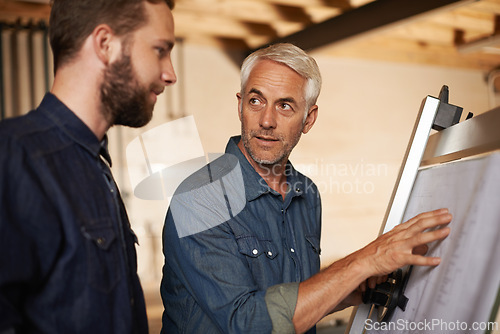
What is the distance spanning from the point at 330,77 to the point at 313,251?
108 inches

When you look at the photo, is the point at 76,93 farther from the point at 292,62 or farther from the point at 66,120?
the point at 292,62

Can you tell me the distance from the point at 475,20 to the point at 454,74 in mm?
405

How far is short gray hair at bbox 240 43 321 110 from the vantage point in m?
1.39

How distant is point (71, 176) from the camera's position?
0.79m

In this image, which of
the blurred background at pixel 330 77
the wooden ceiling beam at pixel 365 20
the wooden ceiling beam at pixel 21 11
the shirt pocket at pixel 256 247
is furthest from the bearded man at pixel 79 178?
the wooden ceiling beam at pixel 21 11

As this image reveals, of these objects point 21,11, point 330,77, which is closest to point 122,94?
point 21,11

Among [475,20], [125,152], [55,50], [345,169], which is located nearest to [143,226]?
[125,152]

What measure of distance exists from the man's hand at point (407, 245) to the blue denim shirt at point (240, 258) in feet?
0.58

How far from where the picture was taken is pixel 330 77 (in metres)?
3.92

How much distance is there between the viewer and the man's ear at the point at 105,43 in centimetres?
81

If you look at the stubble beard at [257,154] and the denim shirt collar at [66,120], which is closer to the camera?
the denim shirt collar at [66,120]

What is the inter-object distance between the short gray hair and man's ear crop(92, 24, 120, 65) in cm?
64

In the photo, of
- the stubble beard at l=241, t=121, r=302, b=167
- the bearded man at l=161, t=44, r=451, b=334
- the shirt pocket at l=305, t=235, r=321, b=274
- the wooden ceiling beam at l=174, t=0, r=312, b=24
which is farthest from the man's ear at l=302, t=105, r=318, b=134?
the wooden ceiling beam at l=174, t=0, r=312, b=24

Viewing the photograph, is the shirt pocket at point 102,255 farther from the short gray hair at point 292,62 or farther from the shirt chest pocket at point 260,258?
the short gray hair at point 292,62
